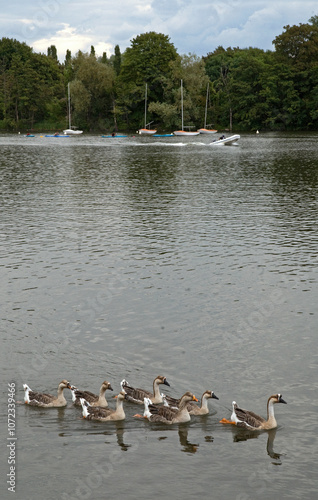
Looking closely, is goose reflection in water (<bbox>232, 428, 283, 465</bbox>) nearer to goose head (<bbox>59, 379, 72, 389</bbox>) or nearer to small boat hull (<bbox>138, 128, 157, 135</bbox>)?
goose head (<bbox>59, 379, 72, 389</bbox>)

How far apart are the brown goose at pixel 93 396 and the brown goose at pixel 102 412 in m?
0.25

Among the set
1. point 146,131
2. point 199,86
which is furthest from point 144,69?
point 146,131

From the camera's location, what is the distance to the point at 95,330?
24078mm

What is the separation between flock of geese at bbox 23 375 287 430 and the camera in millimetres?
17625

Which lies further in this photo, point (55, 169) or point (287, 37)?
point (287, 37)

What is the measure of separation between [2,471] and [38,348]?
7.14 meters

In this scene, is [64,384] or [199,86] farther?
[199,86]

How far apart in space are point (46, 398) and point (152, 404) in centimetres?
310

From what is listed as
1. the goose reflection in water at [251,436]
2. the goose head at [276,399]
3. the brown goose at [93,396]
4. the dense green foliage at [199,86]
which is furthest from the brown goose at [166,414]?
the dense green foliage at [199,86]

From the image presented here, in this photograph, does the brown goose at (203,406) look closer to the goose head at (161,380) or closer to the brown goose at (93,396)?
the goose head at (161,380)

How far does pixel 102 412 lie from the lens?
1794 cm

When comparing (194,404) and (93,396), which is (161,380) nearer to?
(194,404)

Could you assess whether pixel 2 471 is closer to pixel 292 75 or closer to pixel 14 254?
pixel 14 254

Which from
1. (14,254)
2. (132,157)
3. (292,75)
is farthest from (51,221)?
(292,75)
